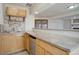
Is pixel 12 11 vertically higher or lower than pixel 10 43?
higher

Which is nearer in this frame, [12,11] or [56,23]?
[56,23]

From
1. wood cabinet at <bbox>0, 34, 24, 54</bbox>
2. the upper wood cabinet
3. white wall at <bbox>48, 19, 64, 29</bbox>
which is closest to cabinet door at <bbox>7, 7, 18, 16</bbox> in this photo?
the upper wood cabinet

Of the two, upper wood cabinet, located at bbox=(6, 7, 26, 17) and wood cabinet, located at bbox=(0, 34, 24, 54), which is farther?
upper wood cabinet, located at bbox=(6, 7, 26, 17)

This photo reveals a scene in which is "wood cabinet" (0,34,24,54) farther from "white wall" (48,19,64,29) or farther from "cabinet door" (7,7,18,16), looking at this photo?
"white wall" (48,19,64,29)

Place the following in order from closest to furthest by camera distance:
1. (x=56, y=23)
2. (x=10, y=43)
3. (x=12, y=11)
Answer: (x=56, y=23), (x=10, y=43), (x=12, y=11)

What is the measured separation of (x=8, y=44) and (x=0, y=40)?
0.26m

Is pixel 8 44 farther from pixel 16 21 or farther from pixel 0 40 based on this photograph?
pixel 16 21

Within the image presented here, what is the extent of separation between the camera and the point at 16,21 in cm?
295

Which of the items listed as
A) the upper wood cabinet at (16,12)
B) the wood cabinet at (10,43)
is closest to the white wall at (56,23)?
the wood cabinet at (10,43)

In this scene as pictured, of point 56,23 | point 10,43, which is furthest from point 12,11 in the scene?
point 56,23

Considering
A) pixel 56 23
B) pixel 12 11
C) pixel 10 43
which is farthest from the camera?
pixel 12 11

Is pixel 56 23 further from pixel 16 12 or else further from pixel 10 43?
pixel 16 12

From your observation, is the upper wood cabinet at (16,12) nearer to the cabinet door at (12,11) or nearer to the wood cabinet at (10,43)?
the cabinet door at (12,11)

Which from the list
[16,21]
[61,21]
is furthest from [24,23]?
Result: [61,21]
